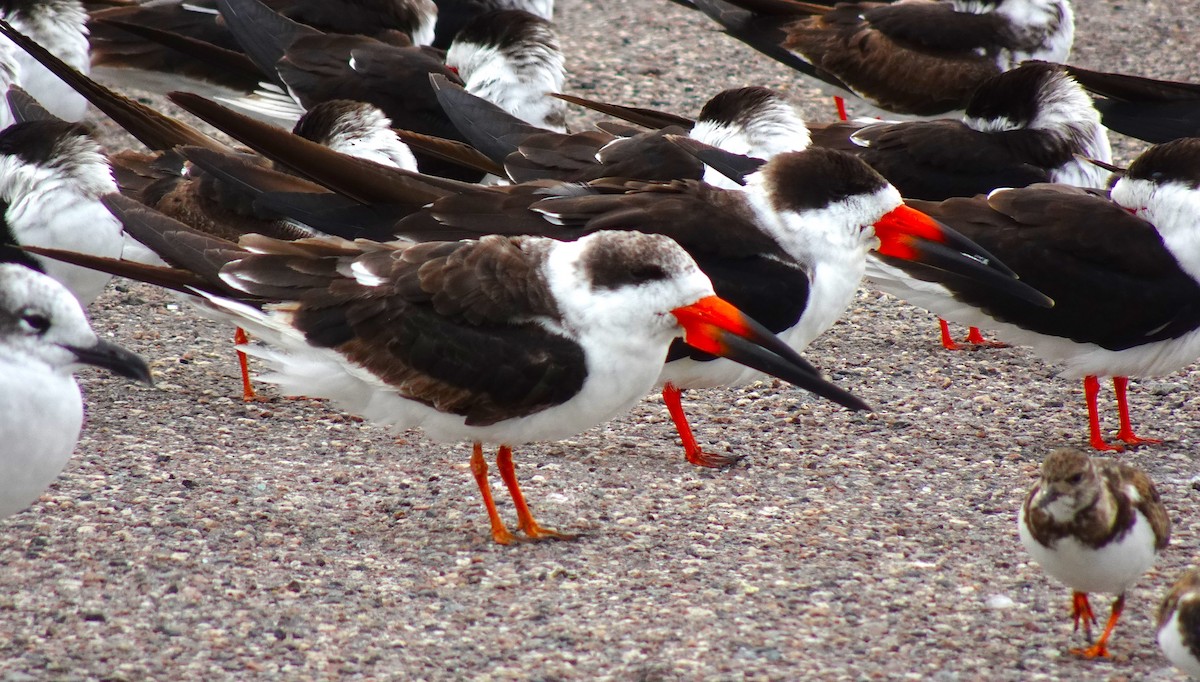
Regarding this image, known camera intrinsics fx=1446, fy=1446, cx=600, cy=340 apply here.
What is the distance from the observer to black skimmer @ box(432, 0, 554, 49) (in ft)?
31.0

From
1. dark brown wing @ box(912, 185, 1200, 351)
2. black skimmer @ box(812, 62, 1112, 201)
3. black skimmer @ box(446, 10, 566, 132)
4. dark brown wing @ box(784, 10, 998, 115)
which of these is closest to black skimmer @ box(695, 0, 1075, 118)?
dark brown wing @ box(784, 10, 998, 115)

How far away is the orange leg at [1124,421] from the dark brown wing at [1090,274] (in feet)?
1.16

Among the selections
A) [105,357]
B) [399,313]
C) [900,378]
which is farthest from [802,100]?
[105,357]

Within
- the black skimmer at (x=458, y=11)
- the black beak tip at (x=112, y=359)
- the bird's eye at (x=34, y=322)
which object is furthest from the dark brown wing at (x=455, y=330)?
the black skimmer at (x=458, y=11)

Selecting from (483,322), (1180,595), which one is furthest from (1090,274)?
(483,322)

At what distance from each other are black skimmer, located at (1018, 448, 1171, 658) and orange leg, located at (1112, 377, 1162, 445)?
1858mm

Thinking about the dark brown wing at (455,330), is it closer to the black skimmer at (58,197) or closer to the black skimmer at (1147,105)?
the black skimmer at (58,197)

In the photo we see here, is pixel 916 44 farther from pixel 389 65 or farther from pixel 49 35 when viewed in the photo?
pixel 49 35

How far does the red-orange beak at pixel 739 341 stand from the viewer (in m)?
4.39

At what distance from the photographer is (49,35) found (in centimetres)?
780

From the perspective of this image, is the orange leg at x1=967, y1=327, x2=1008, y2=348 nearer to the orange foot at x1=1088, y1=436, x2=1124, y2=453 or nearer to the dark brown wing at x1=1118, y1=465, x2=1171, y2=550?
the orange foot at x1=1088, y1=436, x2=1124, y2=453

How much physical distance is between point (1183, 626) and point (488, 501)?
211 cm

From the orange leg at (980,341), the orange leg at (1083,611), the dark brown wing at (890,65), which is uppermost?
the dark brown wing at (890,65)

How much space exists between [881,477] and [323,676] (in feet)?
7.85
